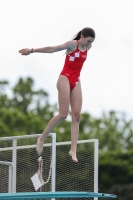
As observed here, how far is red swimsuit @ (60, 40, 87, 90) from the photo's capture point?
38.3ft

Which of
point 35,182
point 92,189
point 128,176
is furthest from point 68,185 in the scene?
point 128,176

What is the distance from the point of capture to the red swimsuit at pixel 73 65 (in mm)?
11680

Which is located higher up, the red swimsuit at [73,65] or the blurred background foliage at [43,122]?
the blurred background foliage at [43,122]

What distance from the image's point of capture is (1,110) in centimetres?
5256

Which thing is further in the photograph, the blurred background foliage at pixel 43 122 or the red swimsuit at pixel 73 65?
the blurred background foliage at pixel 43 122

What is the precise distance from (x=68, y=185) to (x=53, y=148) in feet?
4.97

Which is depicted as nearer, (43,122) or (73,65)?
(73,65)

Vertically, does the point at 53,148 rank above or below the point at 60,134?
below

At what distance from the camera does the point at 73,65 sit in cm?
1172

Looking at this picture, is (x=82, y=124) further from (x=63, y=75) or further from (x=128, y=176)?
(x=63, y=75)

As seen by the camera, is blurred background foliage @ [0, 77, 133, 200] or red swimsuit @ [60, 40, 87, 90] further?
blurred background foliage @ [0, 77, 133, 200]

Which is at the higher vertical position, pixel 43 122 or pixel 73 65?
pixel 43 122

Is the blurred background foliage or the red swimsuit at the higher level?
the blurred background foliage

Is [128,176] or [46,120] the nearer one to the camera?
[128,176]
